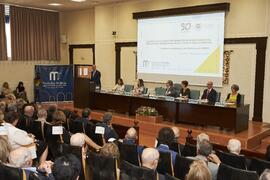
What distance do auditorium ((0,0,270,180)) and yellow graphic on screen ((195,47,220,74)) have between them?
0.03 meters

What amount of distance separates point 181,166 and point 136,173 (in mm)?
684

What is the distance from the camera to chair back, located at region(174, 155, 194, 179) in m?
3.11

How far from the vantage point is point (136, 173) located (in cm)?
265

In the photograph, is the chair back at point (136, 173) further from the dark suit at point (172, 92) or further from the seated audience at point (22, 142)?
the dark suit at point (172, 92)

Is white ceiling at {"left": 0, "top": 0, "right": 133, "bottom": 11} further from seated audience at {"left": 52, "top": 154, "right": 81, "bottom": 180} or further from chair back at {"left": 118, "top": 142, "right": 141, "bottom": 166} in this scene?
seated audience at {"left": 52, "top": 154, "right": 81, "bottom": 180}

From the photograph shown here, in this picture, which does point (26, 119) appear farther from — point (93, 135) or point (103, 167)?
point (103, 167)

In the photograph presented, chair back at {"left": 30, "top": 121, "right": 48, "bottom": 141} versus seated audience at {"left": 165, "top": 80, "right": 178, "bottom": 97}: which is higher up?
seated audience at {"left": 165, "top": 80, "right": 178, "bottom": 97}

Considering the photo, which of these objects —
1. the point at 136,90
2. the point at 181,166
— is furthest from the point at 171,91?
the point at 181,166

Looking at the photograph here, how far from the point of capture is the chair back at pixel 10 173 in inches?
97.6

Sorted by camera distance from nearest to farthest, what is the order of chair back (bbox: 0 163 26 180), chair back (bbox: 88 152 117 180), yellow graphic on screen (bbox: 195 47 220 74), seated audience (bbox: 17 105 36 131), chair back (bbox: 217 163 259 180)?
chair back (bbox: 0 163 26 180) < chair back (bbox: 217 163 259 180) < chair back (bbox: 88 152 117 180) < seated audience (bbox: 17 105 36 131) < yellow graphic on screen (bbox: 195 47 220 74)

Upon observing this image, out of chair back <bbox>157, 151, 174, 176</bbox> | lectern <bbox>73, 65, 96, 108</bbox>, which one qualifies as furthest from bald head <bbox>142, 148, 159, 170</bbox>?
lectern <bbox>73, 65, 96, 108</bbox>

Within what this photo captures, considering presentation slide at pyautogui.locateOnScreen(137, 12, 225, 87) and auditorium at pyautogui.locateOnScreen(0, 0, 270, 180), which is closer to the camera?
auditorium at pyautogui.locateOnScreen(0, 0, 270, 180)

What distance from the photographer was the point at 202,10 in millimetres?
8867

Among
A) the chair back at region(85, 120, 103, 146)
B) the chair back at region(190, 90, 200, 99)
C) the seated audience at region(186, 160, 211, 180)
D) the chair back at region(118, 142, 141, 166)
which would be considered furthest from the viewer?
the chair back at region(190, 90, 200, 99)
